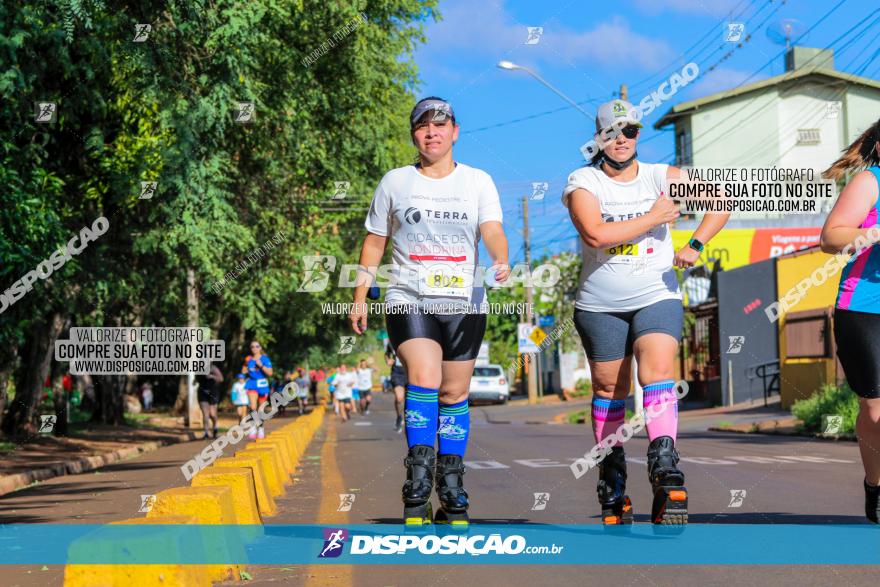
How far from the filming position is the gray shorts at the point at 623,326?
20.0 feet

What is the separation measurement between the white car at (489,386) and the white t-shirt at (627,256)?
47671 millimetres

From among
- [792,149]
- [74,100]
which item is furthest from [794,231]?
[74,100]

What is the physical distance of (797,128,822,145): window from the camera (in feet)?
173

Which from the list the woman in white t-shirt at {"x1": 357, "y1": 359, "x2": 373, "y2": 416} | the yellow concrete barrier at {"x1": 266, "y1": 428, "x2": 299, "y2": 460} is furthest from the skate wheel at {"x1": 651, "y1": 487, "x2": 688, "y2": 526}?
the woman in white t-shirt at {"x1": 357, "y1": 359, "x2": 373, "y2": 416}

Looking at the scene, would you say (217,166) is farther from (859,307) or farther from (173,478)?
(859,307)
